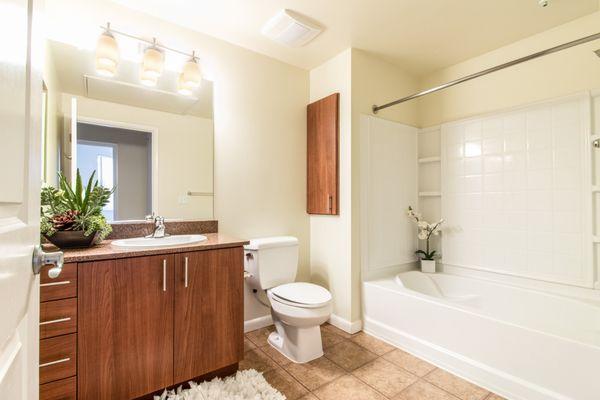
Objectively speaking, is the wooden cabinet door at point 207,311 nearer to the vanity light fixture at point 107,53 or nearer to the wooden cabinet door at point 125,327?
the wooden cabinet door at point 125,327

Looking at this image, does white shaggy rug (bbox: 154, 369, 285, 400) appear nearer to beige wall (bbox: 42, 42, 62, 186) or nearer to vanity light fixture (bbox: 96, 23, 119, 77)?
beige wall (bbox: 42, 42, 62, 186)

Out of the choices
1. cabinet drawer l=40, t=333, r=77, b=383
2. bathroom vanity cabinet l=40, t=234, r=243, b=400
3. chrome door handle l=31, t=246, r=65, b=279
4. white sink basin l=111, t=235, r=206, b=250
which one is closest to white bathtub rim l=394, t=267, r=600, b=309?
bathroom vanity cabinet l=40, t=234, r=243, b=400

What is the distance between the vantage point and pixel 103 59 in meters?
1.79

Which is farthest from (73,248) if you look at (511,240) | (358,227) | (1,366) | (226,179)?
(511,240)

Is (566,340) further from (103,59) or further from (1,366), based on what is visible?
(103,59)

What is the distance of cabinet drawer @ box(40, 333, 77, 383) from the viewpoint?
125 cm

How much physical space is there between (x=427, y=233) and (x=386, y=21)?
1848 mm

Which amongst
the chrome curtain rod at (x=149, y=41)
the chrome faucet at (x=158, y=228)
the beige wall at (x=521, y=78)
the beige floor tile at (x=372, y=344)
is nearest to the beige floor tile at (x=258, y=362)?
the beige floor tile at (x=372, y=344)

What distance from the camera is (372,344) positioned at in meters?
2.25

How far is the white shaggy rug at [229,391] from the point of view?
1572mm

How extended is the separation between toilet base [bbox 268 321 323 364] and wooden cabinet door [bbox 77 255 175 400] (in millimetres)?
802

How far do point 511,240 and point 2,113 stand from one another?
115 inches

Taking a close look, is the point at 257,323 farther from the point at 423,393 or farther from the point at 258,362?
the point at 423,393

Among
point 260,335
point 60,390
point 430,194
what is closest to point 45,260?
point 60,390
